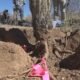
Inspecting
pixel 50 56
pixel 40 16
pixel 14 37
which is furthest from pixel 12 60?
pixel 14 37

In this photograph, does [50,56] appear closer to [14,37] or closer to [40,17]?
[40,17]

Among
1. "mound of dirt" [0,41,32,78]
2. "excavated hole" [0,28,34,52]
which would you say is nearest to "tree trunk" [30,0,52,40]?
"excavated hole" [0,28,34,52]

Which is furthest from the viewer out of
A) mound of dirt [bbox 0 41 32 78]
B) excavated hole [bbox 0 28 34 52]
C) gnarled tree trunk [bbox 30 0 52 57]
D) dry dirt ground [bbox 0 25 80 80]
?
excavated hole [bbox 0 28 34 52]

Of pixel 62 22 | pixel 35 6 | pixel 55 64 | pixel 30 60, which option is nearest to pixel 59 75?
pixel 30 60

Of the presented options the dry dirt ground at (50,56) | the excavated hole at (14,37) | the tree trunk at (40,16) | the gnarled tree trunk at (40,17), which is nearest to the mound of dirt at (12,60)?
the dry dirt ground at (50,56)

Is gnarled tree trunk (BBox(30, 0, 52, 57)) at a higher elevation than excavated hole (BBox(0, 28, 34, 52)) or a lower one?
higher

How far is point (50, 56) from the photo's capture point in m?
12.5

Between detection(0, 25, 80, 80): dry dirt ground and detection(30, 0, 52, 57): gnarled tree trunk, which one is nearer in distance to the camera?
detection(0, 25, 80, 80): dry dirt ground

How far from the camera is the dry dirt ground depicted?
27.3 feet

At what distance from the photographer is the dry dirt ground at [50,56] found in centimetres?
833

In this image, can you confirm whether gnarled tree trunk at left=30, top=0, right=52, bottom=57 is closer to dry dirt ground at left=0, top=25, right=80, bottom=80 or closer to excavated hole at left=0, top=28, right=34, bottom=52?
dry dirt ground at left=0, top=25, right=80, bottom=80

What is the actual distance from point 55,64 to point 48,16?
2132mm

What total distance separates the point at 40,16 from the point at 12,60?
4.41 metres

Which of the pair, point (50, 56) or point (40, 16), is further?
point (40, 16)
